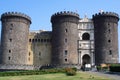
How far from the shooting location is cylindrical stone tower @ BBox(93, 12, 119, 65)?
64.6 meters

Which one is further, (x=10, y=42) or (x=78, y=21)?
(x=78, y=21)

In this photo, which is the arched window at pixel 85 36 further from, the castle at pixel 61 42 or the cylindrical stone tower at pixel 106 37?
the cylindrical stone tower at pixel 106 37

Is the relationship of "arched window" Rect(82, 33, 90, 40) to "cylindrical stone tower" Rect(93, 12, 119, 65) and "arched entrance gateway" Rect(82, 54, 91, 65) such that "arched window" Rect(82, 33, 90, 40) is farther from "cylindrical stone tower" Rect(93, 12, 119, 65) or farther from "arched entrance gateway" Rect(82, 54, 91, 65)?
"arched entrance gateway" Rect(82, 54, 91, 65)

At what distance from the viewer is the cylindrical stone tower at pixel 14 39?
63062 mm

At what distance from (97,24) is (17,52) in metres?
18.7

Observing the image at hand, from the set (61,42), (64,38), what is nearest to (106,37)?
(64,38)

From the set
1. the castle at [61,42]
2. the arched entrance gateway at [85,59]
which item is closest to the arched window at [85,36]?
the castle at [61,42]

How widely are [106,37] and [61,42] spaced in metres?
9.89

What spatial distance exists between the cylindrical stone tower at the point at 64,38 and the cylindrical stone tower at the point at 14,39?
6451mm

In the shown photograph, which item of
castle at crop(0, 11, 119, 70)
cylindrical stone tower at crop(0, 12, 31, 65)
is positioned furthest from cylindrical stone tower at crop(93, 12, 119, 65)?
cylindrical stone tower at crop(0, 12, 31, 65)

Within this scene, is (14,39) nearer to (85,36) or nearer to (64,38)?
(64,38)

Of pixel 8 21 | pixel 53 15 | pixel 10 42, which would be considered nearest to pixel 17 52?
pixel 10 42

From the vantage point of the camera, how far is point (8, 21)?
6562cm

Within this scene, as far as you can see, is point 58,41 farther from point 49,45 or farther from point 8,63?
point 8,63
